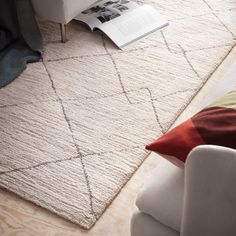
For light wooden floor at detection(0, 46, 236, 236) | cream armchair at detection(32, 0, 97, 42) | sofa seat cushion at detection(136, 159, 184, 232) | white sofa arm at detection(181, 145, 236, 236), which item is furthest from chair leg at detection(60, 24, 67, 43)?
white sofa arm at detection(181, 145, 236, 236)

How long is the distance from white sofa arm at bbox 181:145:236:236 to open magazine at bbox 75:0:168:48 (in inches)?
54.1

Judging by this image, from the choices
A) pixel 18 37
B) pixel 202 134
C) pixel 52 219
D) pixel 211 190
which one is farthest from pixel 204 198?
pixel 18 37

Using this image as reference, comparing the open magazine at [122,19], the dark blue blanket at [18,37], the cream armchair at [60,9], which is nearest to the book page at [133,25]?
the open magazine at [122,19]

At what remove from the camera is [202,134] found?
745 mm

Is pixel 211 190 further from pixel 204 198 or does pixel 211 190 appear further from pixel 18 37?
pixel 18 37

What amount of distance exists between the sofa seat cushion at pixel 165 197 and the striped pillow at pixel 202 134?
2.6 inches

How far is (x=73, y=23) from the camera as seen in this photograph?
2139 millimetres

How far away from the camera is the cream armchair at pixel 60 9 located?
1.84 metres

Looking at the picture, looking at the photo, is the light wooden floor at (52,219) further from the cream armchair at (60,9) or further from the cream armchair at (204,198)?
the cream armchair at (60,9)

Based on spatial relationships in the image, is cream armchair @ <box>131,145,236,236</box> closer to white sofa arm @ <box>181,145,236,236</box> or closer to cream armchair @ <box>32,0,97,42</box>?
white sofa arm @ <box>181,145,236,236</box>

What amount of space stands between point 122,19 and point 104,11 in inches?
4.8

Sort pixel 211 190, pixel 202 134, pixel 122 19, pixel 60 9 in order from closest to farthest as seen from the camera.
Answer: pixel 211 190, pixel 202 134, pixel 60 9, pixel 122 19

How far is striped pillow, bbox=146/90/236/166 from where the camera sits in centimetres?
72

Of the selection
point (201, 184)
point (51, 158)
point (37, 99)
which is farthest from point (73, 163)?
point (201, 184)
